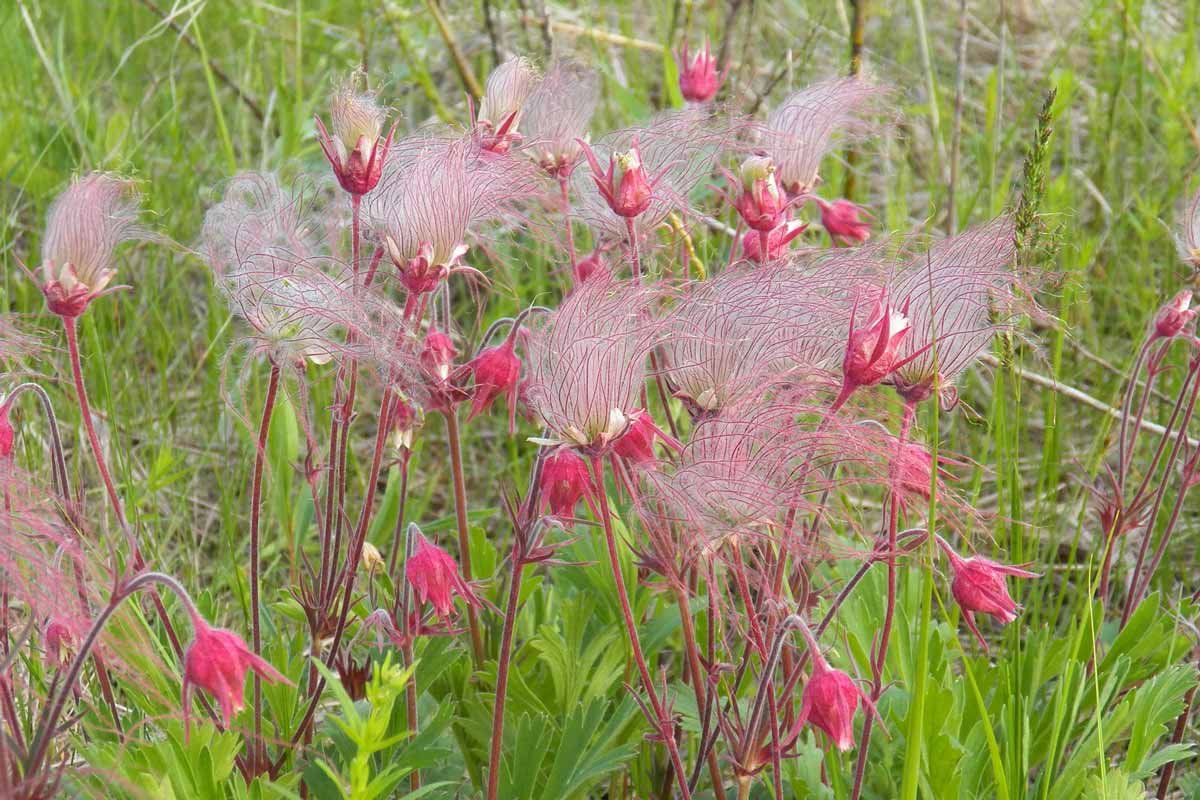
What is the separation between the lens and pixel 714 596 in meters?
2.02

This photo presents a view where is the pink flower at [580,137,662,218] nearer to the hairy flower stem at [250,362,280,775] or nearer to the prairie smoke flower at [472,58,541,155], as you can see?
the prairie smoke flower at [472,58,541,155]

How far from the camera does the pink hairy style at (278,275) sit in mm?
2160

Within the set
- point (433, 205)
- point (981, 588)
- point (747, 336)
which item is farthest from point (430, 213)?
point (981, 588)

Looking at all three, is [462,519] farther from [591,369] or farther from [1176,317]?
[1176,317]

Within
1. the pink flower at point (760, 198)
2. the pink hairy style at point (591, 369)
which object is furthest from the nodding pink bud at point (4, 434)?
the pink flower at point (760, 198)

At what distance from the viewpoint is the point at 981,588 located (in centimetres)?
206

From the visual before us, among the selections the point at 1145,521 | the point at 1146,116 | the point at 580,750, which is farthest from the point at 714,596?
the point at 1146,116

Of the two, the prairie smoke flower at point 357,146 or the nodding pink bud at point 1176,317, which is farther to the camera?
the nodding pink bud at point 1176,317

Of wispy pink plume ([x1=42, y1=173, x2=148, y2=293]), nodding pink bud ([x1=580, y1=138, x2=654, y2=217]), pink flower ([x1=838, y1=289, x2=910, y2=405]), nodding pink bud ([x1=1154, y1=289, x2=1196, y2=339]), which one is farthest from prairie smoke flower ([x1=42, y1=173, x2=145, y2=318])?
nodding pink bud ([x1=1154, y1=289, x2=1196, y2=339])

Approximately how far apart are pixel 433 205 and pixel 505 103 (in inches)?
22.0

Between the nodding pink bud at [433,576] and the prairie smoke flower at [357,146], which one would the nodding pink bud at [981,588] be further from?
the prairie smoke flower at [357,146]

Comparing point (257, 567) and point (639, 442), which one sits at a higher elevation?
point (639, 442)

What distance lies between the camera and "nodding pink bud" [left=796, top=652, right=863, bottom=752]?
6.30ft

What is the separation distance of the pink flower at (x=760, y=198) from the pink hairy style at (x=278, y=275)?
743 millimetres
